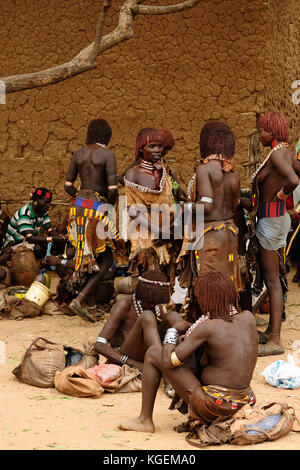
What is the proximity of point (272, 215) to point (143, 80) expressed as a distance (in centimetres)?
321

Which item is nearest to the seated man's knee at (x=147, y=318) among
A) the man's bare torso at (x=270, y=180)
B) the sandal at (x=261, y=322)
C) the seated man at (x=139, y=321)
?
the seated man at (x=139, y=321)

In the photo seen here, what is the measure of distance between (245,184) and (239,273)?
8.67ft

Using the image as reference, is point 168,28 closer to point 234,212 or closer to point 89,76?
point 89,76

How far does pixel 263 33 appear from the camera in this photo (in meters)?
8.52

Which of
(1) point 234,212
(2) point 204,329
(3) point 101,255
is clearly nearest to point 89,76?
(3) point 101,255

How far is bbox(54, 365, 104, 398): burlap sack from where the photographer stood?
17.3ft

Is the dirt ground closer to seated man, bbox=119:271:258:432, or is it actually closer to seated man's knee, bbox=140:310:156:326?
seated man, bbox=119:271:258:432

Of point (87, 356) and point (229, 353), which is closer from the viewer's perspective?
point (229, 353)

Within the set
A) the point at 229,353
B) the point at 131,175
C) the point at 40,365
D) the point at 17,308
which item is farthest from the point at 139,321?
the point at 17,308

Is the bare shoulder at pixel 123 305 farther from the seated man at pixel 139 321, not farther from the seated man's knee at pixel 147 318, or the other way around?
the seated man's knee at pixel 147 318

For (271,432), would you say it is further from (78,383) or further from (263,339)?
(263,339)

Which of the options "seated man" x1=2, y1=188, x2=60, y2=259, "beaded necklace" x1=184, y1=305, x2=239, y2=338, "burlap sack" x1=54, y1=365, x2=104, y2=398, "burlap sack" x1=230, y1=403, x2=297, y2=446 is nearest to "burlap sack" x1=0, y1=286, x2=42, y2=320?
"seated man" x1=2, y1=188, x2=60, y2=259

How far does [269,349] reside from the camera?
20.9 feet

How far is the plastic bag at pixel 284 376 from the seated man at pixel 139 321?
86 centimetres
